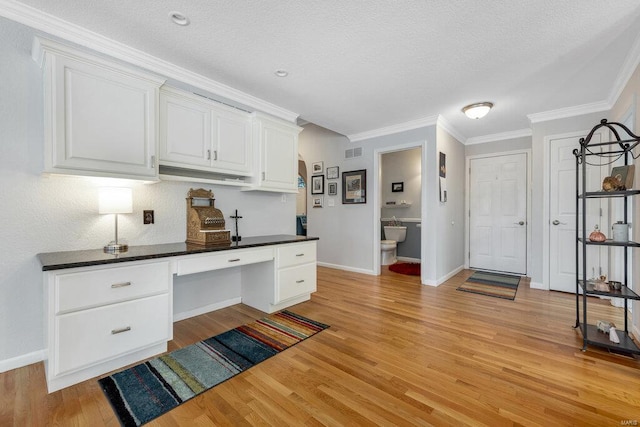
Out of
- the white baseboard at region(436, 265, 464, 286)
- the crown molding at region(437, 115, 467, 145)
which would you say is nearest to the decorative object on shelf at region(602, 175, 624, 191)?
the crown molding at region(437, 115, 467, 145)

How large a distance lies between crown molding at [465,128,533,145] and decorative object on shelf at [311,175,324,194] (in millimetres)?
2860

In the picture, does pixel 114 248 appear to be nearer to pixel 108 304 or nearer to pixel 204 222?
pixel 108 304

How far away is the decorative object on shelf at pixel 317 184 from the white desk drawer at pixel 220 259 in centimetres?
280

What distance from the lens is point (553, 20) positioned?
79.2 inches

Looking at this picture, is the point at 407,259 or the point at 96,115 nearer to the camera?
the point at 96,115

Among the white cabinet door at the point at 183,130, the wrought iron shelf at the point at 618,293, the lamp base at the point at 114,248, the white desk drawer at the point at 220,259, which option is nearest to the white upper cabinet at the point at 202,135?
the white cabinet door at the point at 183,130

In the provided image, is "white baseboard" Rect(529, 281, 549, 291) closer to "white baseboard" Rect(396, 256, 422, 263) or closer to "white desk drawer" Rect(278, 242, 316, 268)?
"white baseboard" Rect(396, 256, 422, 263)

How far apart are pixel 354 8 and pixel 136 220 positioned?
2437mm

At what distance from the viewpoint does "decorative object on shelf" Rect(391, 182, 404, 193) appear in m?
6.36

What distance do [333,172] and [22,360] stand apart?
4.52 m

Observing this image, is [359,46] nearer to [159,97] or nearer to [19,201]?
[159,97]

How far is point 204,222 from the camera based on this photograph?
8.89ft

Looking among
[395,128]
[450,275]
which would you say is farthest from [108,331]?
[450,275]

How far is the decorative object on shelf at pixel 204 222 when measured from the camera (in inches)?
104
